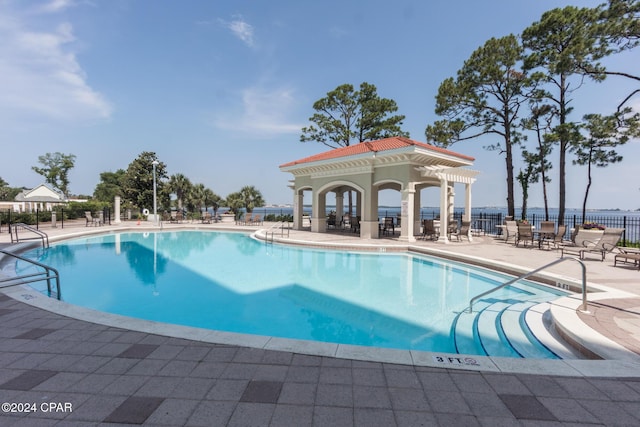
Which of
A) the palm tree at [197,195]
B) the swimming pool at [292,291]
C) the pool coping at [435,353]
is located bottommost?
the swimming pool at [292,291]

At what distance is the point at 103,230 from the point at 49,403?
19445mm

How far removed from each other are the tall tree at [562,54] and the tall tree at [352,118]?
33.4 ft

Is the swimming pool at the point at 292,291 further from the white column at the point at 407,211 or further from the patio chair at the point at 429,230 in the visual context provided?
the patio chair at the point at 429,230

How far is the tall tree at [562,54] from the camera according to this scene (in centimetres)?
1436

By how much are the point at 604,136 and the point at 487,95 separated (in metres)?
6.43

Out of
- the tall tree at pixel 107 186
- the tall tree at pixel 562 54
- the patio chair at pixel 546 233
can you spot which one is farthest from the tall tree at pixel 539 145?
the tall tree at pixel 107 186

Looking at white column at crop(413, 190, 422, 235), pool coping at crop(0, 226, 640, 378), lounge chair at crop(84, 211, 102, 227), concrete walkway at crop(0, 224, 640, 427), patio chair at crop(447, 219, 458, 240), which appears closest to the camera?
concrete walkway at crop(0, 224, 640, 427)

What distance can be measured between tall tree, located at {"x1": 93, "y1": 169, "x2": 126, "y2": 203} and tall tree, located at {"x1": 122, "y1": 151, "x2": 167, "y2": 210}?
3618 cm

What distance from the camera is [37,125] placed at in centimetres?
2136

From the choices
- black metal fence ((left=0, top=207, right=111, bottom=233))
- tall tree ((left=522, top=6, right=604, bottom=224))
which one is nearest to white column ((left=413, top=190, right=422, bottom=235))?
tall tree ((left=522, top=6, right=604, bottom=224))

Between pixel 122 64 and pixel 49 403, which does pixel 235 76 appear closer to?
pixel 122 64

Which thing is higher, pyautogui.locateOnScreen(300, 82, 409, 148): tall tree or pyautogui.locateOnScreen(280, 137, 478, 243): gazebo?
pyautogui.locateOnScreen(300, 82, 409, 148): tall tree

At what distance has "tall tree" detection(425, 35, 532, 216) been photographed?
17.5 m

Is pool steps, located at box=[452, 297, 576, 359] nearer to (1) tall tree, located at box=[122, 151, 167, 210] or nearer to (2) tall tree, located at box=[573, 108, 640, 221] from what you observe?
(2) tall tree, located at box=[573, 108, 640, 221]
